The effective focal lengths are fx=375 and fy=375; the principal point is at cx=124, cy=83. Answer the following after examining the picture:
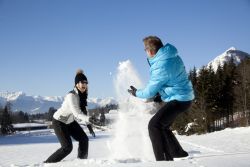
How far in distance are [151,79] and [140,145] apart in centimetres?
963

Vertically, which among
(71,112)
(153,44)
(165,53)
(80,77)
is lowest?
(71,112)

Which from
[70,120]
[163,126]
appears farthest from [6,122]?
[163,126]

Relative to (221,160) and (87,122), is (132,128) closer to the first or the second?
(87,122)

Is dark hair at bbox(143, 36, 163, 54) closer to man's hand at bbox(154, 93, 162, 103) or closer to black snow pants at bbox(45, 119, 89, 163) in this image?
man's hand at bbox(154, 93, 162, 103)

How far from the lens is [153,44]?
5914 mm

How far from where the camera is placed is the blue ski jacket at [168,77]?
5.69m

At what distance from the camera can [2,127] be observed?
11794 cm

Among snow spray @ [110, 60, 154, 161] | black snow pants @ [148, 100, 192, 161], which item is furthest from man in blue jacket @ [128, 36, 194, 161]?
snow spray @ [110, 60, 154, 161]

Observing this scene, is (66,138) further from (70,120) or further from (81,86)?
(81,86)

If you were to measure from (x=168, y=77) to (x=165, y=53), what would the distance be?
371mm

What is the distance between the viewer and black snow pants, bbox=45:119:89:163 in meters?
7.26

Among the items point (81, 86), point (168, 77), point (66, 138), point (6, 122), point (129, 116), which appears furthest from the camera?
point (6, 122)

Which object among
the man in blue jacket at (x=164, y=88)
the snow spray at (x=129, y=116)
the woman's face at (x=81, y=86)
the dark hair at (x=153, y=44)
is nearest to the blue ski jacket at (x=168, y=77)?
the man in blue jacket at (x=164, y=88)

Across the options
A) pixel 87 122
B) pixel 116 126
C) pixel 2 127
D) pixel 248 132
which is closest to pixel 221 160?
pixel 87 122
